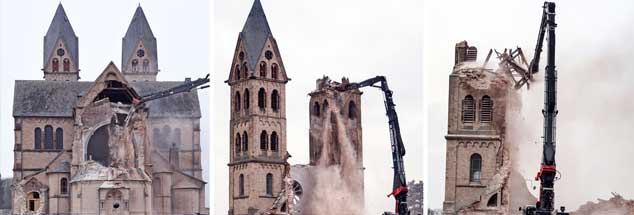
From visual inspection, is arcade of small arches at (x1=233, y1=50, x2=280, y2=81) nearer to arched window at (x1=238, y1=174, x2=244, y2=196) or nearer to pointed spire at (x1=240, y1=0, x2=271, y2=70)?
pointed spire at (x1=240, y1=0, x2=271, y2=70)

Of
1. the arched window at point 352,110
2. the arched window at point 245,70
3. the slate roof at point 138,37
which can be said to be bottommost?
the arched window at point 352,110

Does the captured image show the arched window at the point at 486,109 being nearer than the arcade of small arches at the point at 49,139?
No

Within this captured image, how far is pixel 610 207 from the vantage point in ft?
81.6

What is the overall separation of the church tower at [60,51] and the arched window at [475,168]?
17.6 ft

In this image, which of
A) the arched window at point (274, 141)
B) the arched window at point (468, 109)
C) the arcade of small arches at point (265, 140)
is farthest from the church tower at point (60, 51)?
the arched window at point (468, 109)

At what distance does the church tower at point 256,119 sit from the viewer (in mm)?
24578

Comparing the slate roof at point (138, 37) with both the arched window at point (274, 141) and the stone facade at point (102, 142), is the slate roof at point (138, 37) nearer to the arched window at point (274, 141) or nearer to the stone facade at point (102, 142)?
the stone facade at point (102, 142)

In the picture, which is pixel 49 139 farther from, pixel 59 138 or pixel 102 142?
pixel 102 142

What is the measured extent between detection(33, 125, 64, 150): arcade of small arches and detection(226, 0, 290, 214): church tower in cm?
227

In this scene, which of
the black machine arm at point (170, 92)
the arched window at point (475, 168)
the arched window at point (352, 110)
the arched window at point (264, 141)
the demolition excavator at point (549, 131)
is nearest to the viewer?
the demolition excavator at point (549, 131)

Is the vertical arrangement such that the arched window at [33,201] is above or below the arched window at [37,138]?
below

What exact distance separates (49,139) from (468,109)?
5562 mm

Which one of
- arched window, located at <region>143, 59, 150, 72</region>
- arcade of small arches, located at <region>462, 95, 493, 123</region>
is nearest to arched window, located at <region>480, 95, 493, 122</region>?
arcade of small arches, located at <region>462, 95, 493, 123</region>

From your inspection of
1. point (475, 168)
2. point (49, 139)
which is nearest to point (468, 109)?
point (475, 168)
